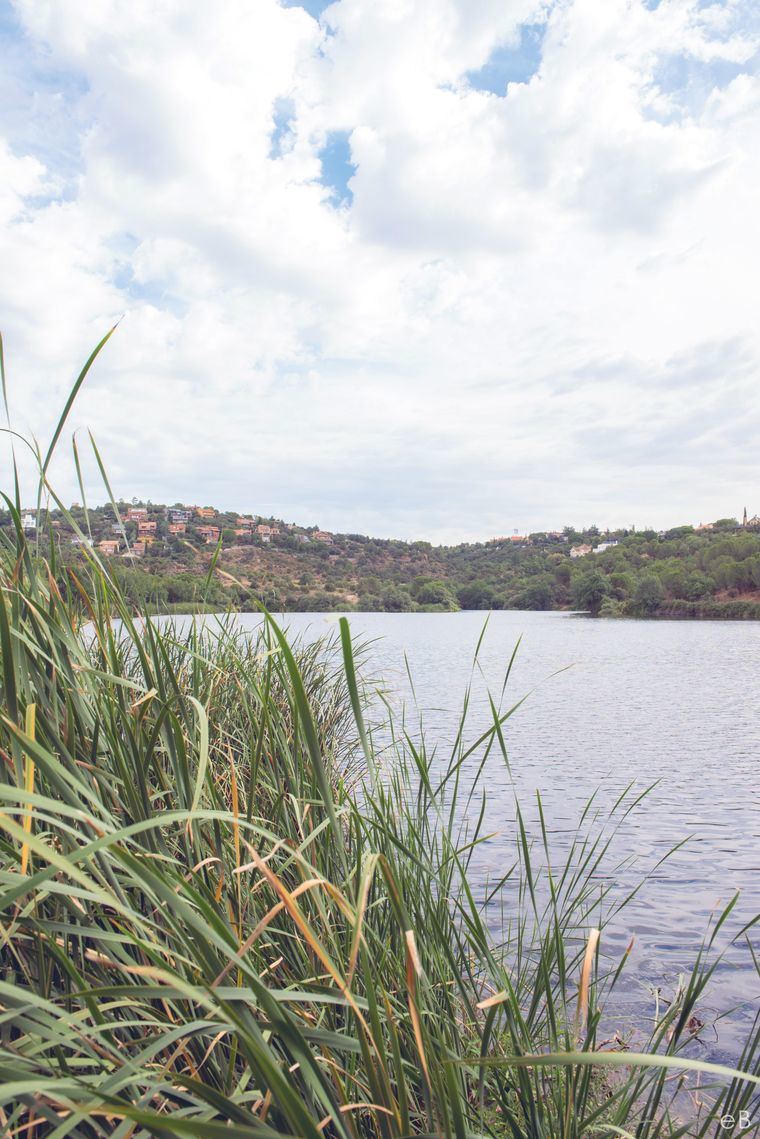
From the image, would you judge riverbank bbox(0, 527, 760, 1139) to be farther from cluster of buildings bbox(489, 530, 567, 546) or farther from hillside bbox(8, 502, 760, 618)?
cluster of buildings bbox(489, 530, 567, 546)

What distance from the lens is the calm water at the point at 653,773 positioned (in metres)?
5.26

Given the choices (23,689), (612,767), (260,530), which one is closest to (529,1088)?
(23,689)

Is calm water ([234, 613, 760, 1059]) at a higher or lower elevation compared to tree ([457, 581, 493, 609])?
lower

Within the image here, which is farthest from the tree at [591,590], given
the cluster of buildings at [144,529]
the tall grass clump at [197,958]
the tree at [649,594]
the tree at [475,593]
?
the tall grass clump at [197,958]

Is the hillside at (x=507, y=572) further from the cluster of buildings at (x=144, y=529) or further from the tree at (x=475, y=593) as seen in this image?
the cluster of buildings at (x=144, y=529)

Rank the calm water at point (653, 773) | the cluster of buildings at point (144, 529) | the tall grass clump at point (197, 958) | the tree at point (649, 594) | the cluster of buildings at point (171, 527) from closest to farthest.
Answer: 1. the tall grass clump at point (197, 958)
2. the cluster of buildings at point (144, 529)
3. the cluster of buildings at point (171, 527)
4. the calm water at point (653, 773)
5. the tree at point (649, 594)

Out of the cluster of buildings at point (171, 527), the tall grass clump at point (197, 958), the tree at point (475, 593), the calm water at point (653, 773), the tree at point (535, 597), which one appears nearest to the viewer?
the tall grass clump at point (197, 958)

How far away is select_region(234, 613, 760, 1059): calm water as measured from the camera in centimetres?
526

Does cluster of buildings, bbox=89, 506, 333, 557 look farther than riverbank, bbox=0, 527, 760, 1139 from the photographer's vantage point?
Yes

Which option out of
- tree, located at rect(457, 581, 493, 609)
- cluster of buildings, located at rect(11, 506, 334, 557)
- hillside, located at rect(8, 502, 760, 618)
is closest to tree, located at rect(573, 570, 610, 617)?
hillside, located at rect(8, 502, 760, 618)

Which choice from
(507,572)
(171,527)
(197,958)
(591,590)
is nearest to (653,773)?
(171,527)

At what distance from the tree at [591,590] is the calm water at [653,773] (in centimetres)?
4682

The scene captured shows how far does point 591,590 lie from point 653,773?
6784 centimetres

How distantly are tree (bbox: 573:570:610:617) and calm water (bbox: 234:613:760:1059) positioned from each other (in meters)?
46.8
